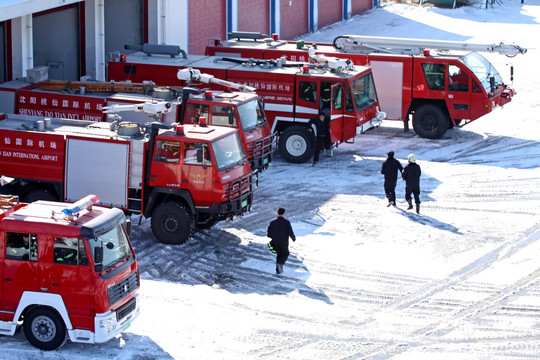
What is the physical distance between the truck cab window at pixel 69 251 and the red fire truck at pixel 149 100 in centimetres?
726

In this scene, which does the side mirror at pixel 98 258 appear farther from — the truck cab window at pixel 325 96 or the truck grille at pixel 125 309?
the truck cab window at pixel 325 96

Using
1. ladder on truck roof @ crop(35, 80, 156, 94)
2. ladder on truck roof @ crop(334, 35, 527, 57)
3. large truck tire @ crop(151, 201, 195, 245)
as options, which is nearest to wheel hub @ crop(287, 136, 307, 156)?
ladder on truck roof @ crop(35, 80, 156, 94)

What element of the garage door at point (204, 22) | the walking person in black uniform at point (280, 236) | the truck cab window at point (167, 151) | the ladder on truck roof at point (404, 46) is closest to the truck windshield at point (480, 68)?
the ladder on truck roof at point (404, 46)

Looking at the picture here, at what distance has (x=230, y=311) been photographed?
15.5 metres

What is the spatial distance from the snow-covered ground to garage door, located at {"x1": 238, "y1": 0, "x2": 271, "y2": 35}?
12189mm

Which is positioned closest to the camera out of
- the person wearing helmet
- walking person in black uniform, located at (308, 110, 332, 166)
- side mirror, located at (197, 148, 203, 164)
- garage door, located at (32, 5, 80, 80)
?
side mirror, located at (197, 148, 203, 164)

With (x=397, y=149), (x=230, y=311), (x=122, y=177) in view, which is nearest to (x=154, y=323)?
(x=230, y=311)

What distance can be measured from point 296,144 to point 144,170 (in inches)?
290

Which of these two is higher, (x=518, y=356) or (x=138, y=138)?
(x=138, y=138)

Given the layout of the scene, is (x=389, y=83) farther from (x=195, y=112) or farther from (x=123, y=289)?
(x=123, y=289)

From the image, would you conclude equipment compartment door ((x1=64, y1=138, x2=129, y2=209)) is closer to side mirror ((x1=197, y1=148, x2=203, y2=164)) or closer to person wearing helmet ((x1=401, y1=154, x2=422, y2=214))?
side mirror ((x1=197, y1=148, x2=203, y2=164))

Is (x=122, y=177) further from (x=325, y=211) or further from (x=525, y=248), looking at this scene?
(x=525, y=248)

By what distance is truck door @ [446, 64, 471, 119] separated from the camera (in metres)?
27.1

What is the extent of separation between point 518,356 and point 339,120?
1199cm
